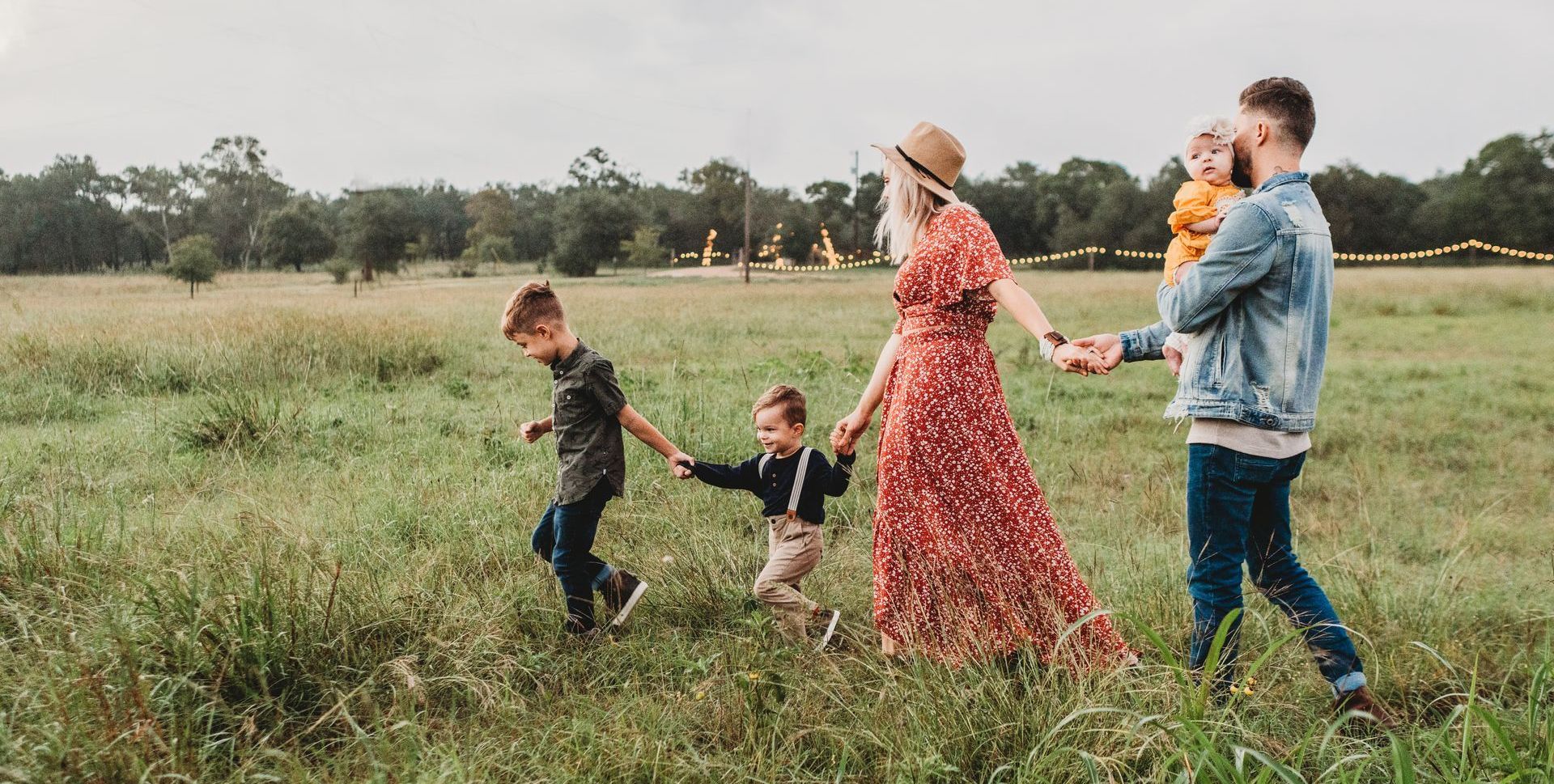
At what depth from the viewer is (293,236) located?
2097cm

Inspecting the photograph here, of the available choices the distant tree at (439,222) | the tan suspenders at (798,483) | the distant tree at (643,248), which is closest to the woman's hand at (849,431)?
the tan suspenders at (798,483)

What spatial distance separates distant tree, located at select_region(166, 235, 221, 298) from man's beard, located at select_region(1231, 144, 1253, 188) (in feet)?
62.2

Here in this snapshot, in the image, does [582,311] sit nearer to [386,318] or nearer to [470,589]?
[386,318]

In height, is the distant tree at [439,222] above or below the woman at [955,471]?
above

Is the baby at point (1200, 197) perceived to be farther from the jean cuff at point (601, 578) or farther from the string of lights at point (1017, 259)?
the string of lights at point (1017, 259)

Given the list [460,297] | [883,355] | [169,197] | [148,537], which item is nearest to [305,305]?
[460,297]

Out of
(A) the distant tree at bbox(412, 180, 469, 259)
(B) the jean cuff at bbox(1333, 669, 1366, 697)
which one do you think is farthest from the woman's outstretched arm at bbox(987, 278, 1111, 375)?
(A) the distant tree at bbox(412, 180, 469, 259)

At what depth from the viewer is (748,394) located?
331 inches

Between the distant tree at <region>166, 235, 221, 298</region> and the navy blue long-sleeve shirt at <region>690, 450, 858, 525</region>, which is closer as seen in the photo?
the navy blue long-sleeve shirt at <region>690, 450, 858, 525</region>

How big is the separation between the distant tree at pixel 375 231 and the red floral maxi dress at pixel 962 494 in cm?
2300

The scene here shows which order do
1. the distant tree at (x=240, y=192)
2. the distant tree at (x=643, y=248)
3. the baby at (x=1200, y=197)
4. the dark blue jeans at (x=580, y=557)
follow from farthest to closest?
the distant tree at (x=643, y=248) → the distant tree at (x=240, y=192) → the dark blue jeans at (x=580, y=557) → the baby at (x=1200, y=197)

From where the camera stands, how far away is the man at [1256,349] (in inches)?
105

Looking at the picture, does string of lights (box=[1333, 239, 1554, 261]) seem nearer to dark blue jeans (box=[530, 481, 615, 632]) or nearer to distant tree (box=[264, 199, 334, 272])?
distant tree (box=[264, 199, 334, 272])

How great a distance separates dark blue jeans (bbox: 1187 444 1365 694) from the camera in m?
2.81
